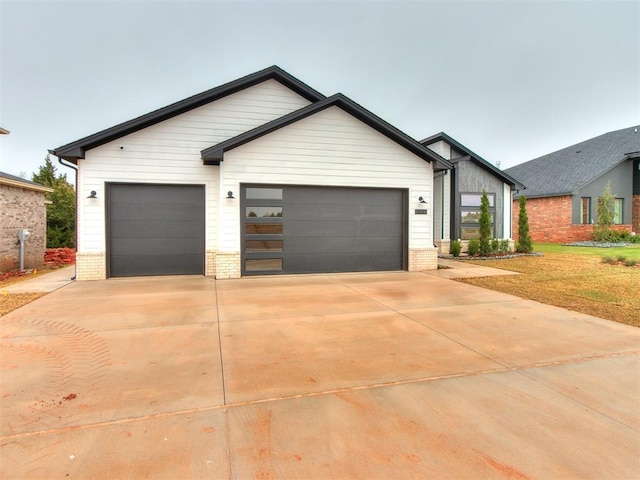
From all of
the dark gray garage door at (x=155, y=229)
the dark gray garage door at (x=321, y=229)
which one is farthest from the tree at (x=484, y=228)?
the dark gray garage door at (x=155, y=229)

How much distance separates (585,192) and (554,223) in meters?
2.42

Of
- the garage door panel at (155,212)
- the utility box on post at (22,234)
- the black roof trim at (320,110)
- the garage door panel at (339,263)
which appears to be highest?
the black roof trim at (320,110)

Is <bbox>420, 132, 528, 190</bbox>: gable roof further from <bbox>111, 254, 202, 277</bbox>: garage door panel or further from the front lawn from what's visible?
<bbox>111, 254, 202, 277</bbox>: garage door panel

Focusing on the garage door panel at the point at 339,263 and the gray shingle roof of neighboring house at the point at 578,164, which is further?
the gray shingle roof of neighboring house at the point at 578,164

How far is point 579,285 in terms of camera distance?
26.5ft

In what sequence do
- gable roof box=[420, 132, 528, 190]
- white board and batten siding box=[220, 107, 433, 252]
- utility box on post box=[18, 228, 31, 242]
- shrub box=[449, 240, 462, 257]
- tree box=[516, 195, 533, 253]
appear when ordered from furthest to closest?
1. tree box=[516, 195, 533, 253]
2. gable roof box=[420, 132, 528, 190]
3. shrub box=[449, 240, 462, 257]
4. utility box on post box=[18, 228, 31, 242]
5. white board and batten siding box=[220, 107, 433, 252]

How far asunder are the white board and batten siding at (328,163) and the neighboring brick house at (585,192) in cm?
1544

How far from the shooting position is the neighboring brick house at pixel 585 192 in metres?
20.7

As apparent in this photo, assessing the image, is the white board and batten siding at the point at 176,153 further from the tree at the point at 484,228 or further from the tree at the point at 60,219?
the tree at the point at 60,219

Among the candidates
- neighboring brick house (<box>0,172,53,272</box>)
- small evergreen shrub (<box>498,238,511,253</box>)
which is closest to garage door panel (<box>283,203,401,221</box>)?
small evergreen shrub (<box>498,238,511,253</box>)

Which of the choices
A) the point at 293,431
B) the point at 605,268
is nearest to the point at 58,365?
the point at 293,431

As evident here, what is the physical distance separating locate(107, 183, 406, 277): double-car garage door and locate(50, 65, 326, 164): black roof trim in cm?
123

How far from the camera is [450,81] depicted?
19.4m

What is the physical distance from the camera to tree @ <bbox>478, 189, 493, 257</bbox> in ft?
45.9
